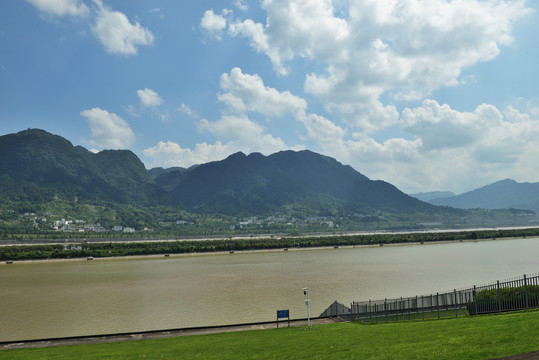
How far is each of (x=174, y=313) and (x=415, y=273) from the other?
131ft

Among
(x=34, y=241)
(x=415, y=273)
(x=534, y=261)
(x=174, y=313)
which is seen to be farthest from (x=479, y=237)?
(x=34, y=241)

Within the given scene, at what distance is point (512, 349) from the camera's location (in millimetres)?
11156

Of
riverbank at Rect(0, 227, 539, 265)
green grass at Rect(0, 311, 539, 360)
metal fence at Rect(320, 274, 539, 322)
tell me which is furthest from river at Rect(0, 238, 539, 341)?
riverbank at Rect(0, 227, 539, 265)

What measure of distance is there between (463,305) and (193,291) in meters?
32.2

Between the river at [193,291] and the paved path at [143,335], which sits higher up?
the paved path at [143,335]

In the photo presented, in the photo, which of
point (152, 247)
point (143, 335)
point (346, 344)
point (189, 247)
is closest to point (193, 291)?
point (143, 335)

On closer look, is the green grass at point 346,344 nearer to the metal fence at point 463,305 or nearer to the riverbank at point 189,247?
the metal fence at point 463,305

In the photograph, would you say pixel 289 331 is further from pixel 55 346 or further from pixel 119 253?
pixel 119 253

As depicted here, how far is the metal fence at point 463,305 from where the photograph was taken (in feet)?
63.8

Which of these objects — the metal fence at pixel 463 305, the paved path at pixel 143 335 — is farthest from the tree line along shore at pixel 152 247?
the metal fence at pixel 463 305

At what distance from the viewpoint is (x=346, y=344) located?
1588 centimetres

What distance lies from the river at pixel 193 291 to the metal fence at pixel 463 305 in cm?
690

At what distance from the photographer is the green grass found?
12141 millimetres

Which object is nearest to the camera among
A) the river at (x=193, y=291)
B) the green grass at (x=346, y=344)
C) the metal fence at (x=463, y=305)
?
the green grass at (x=346, y=344)
